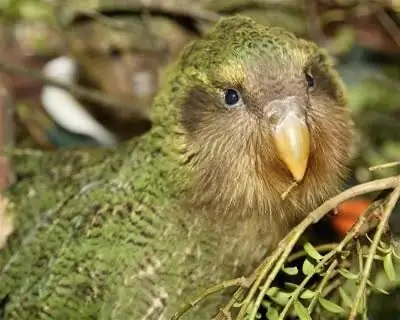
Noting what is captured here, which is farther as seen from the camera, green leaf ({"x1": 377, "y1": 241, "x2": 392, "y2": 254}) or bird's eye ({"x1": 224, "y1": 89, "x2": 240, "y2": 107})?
bird's eye ({"x1": 224, "y1": 89, "x2": 240, "y2": 107})

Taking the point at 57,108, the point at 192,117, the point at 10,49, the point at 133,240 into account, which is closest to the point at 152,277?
the point at 133,240

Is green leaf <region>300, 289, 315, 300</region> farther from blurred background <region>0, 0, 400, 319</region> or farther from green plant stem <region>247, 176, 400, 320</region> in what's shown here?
blurred background <region>0, 0, 400, 319</region>

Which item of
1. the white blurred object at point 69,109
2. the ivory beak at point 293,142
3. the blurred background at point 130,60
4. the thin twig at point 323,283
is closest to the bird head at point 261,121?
the ivory beak at point 293,142

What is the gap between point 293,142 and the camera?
678 mm

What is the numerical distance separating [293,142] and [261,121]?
0.05 meters

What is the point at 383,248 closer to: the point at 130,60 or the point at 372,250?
the point at 372,250

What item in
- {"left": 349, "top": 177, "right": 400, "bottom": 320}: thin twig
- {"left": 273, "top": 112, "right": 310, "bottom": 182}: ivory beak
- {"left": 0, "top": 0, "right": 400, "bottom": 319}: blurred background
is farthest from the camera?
{"left": 0, "top": 0, "right": 400, "bottom": 319}: blurred background

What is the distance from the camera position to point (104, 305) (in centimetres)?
78

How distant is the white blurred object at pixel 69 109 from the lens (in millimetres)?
1310

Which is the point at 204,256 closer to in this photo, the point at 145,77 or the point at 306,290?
the point at 306,290

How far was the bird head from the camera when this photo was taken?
71cm

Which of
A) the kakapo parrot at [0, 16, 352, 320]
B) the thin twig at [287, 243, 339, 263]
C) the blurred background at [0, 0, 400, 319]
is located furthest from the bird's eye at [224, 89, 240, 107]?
the blurred background at [0, 0, 400, 319]

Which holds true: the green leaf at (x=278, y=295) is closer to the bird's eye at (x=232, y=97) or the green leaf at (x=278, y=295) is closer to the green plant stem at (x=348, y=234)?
the green plant stem at (x=348, y=234)

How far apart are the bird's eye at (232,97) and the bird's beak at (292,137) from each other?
4cm
